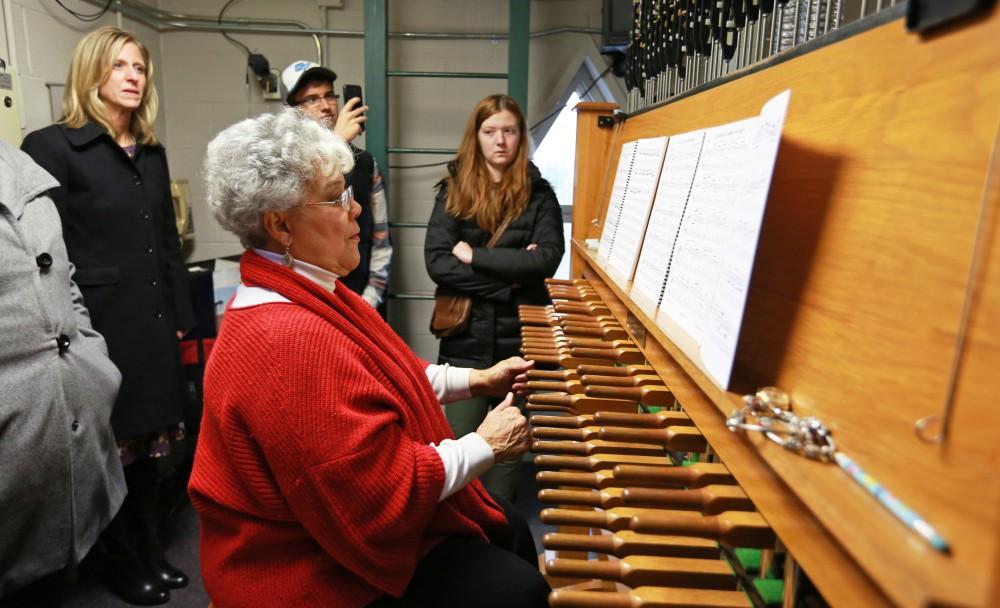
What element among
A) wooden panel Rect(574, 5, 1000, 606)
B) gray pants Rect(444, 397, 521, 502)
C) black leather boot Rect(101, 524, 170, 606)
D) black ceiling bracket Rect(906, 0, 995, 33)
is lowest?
black leather boot Rect(101, 524, 170, 606)

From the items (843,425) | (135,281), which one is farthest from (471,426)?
(843,425)

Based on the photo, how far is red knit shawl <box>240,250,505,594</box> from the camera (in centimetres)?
121

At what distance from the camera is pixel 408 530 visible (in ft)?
3.86

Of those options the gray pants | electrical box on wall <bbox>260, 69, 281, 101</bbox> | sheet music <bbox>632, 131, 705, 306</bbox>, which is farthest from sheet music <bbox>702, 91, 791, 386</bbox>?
electrical box on wall <bbox>260, 69, 281, 101</bbox>

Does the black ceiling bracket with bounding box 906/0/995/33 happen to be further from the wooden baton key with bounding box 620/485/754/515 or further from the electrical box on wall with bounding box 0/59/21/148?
the electrical box on wall with bounding box 0/59/21/148

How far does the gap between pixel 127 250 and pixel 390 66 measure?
180 cm

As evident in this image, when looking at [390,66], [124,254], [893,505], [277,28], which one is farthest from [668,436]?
[277,28]

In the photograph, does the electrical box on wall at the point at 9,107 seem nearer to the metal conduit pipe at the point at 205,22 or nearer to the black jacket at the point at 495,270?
the metal conduit pipe at the point at 205,22

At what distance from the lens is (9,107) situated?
7.14 ft

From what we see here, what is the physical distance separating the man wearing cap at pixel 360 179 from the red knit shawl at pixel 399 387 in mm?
1315

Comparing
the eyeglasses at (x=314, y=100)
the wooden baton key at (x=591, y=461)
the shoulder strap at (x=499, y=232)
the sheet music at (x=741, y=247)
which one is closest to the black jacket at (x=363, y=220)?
the eyeglasses at (x=314, y=100)

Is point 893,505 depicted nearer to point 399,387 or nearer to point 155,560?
point 399,387

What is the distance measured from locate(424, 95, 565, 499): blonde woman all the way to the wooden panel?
1.65 metres

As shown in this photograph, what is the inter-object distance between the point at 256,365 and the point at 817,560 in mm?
878
